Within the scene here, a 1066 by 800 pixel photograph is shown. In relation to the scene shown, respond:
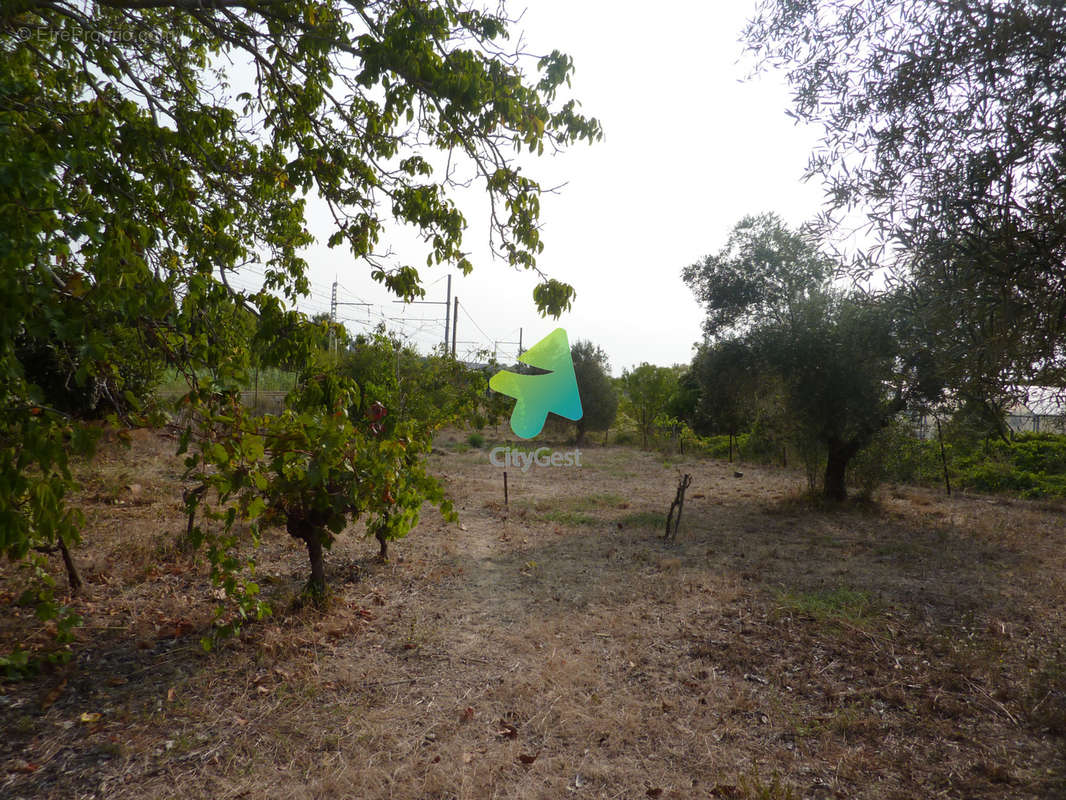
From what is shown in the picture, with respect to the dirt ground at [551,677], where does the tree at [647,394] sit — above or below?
above

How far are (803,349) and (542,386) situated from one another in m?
11.2

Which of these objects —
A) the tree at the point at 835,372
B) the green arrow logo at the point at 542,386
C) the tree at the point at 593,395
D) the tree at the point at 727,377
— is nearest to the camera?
the tree at the point at 835,372

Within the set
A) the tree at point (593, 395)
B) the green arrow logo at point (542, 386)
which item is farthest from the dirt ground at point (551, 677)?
the tree at point (593, 395)

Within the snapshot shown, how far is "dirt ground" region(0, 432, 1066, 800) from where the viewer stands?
123 inches

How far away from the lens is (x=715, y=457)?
20938 mm

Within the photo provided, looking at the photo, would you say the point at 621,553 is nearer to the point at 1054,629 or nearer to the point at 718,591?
the point at 718,591

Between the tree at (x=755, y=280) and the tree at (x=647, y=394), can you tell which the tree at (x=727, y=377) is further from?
the tree at (x=647, y=394)

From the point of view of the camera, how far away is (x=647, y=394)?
83.8 ft

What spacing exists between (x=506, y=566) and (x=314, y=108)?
16.7 ft

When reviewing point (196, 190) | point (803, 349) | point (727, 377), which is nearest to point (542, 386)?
point (727, 377)

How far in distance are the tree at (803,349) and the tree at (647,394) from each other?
1289 cm

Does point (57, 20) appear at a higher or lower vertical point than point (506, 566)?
higher

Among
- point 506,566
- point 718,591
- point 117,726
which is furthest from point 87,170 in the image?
point 718,591

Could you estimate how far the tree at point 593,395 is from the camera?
24.1m
